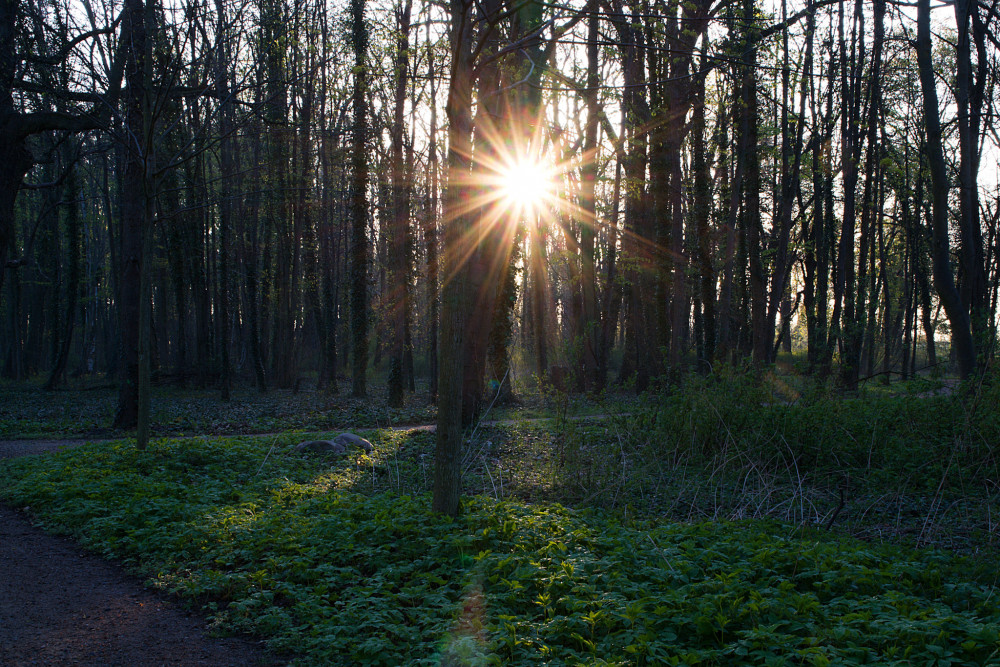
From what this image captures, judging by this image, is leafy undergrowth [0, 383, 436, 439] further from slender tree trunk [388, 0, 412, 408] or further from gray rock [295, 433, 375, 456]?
gray rock [295, 433, 375, 456]

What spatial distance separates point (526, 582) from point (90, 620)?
315cm

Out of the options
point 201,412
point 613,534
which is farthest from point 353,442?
point 201,412

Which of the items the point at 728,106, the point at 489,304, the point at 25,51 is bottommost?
the point at 489,304

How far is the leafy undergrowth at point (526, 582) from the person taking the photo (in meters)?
3.59

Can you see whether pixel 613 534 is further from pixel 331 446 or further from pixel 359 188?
pixel 359 188

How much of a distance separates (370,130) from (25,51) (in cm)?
928

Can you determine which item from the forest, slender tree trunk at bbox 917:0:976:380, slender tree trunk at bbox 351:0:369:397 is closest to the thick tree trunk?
the forest

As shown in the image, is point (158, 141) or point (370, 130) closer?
point (158, 141)

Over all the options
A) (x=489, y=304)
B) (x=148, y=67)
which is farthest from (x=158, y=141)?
(x=489, y=304)

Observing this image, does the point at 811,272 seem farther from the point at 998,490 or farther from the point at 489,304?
the point at 998,490

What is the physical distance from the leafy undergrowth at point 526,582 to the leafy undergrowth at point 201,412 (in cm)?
775

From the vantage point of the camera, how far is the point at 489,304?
1290 centimetres

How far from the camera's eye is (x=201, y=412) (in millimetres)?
18125

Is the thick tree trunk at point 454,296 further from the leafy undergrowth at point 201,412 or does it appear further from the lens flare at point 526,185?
the leafy undergrowth at point 201,412
